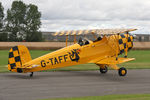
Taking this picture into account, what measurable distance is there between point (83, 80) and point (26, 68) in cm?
268

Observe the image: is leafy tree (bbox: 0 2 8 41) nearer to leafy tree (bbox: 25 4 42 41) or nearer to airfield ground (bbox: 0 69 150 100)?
leafy tree (bbox: 25 4 42 41)

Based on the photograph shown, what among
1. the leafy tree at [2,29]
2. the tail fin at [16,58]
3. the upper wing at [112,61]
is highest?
the leafy tree at [2,29]

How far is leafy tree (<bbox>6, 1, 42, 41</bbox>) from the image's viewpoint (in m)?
61.1

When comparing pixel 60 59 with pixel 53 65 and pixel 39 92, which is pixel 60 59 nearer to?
pixel 53 65

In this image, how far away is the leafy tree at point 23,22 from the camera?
200 feet

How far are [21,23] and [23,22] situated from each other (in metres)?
0.50

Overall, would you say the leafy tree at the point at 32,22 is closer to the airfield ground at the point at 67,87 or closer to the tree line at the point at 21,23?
the tree line at the point at 21,23

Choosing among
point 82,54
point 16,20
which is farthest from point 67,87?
point 16,20

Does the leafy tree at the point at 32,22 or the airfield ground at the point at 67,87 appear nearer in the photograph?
the airfield ground at the point at 67,87

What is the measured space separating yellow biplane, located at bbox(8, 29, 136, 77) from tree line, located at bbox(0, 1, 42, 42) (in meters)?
45.2

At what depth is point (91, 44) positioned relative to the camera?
1522cm

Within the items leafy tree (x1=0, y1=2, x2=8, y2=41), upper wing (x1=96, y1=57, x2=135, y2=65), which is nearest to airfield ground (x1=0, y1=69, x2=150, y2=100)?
upper wing (x1=96, y1=57, x2=135, y2=65)

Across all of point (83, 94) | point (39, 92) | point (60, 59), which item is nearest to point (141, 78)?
point (60, 59)

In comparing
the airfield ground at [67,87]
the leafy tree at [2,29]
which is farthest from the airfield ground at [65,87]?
the leafy tree at [2,29]
